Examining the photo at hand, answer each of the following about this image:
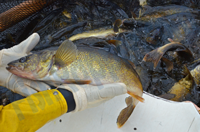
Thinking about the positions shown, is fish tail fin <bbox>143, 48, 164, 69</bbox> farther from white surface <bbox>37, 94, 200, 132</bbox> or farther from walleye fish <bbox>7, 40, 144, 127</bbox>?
walleye fish <bbox>7, 40, 144, 127</bbox>

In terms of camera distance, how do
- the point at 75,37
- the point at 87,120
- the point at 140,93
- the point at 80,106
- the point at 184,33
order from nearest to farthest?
the point at 80,106, the point at 140,93, the point at 87,120, the point at 75,37, the point at 184,33

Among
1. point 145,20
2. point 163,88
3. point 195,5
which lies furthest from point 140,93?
point 195,5

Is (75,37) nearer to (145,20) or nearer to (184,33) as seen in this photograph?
(145,20)

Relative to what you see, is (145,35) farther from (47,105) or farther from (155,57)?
(47,105)

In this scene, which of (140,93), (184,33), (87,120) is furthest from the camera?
(184,33)

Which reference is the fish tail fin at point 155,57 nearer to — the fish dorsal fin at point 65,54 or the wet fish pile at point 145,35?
the wet fish pile at point 145,35

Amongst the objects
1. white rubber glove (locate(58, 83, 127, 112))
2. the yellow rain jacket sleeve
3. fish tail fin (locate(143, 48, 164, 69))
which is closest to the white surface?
white rubber glove (locate(58, 83, 127, 112))
